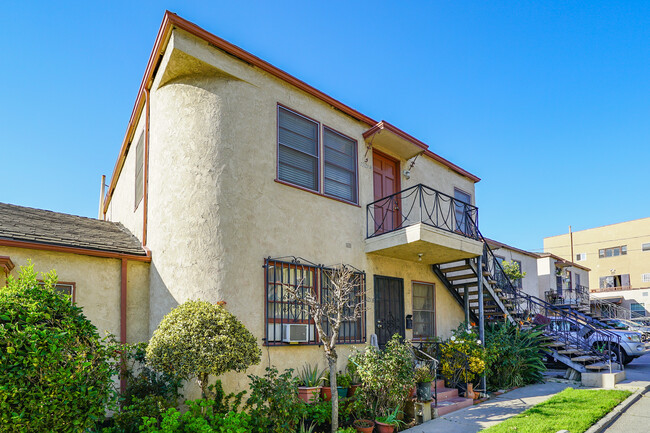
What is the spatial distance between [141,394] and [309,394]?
9.38 feet

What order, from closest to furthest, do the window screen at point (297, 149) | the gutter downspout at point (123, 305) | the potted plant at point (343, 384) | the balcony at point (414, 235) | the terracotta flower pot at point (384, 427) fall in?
the terracotta flower pot at point (384, 427) → the gutter downspout at point (123, 305) → the potted plant at point (343, 384) → the window screen at point (297, 149) → the balcony at point (414, 235)

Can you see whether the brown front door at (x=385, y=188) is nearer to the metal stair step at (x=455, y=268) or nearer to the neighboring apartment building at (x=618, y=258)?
the metal stair step at (x=455, y=268)

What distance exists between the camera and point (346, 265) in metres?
10.3

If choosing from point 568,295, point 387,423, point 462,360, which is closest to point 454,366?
point 462,360

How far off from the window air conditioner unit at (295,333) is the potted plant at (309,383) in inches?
22.3

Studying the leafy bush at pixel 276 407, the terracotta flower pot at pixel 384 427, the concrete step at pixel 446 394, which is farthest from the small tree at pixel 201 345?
the concrete step at pixel 446 394

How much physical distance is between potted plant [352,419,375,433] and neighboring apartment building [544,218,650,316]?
43.5 meters

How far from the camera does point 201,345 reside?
6.68 metres

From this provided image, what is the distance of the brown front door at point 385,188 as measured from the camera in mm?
12005

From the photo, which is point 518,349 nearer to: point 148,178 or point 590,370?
point 590,370

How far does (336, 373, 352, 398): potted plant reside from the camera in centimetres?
866

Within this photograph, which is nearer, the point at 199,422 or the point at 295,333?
the point at 199,422

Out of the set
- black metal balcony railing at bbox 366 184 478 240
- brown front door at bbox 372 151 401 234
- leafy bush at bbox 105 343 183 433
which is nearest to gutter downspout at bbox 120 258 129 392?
leafy bush at bbox 105 343 183 433

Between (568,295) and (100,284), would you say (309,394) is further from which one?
(568,295)
